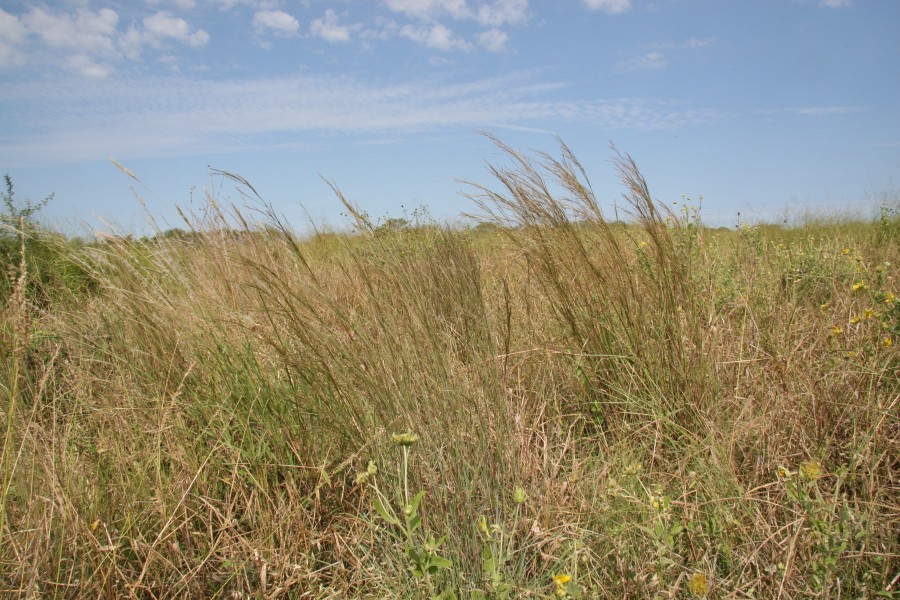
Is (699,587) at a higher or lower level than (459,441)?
lower

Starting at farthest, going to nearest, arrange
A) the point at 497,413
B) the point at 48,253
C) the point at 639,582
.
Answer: the point at 48,253 → the point at 497,413 → the point at 639,582

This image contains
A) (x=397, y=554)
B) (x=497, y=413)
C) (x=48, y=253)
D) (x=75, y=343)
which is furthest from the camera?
(x=48, y=253)

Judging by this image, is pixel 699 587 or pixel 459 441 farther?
pixel 459 441

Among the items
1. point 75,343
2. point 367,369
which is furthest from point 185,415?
point 75,343

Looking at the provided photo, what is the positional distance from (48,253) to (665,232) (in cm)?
564

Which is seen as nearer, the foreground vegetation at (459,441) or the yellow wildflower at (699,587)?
the yellow wildflower at (699,587)

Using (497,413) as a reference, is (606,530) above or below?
below

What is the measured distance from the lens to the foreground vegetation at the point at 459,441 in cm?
143

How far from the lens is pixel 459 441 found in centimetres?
158

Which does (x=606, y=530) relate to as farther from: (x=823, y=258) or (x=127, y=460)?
(x=823, y=258)

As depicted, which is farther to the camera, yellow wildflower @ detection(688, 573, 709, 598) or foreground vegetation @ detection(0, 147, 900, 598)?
foreground vegetation @ detection(0, 147, 900, 598)

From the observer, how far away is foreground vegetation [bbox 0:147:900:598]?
4.69 ft

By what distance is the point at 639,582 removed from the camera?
137cm

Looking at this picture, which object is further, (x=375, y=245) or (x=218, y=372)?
(x=375, y=245)
